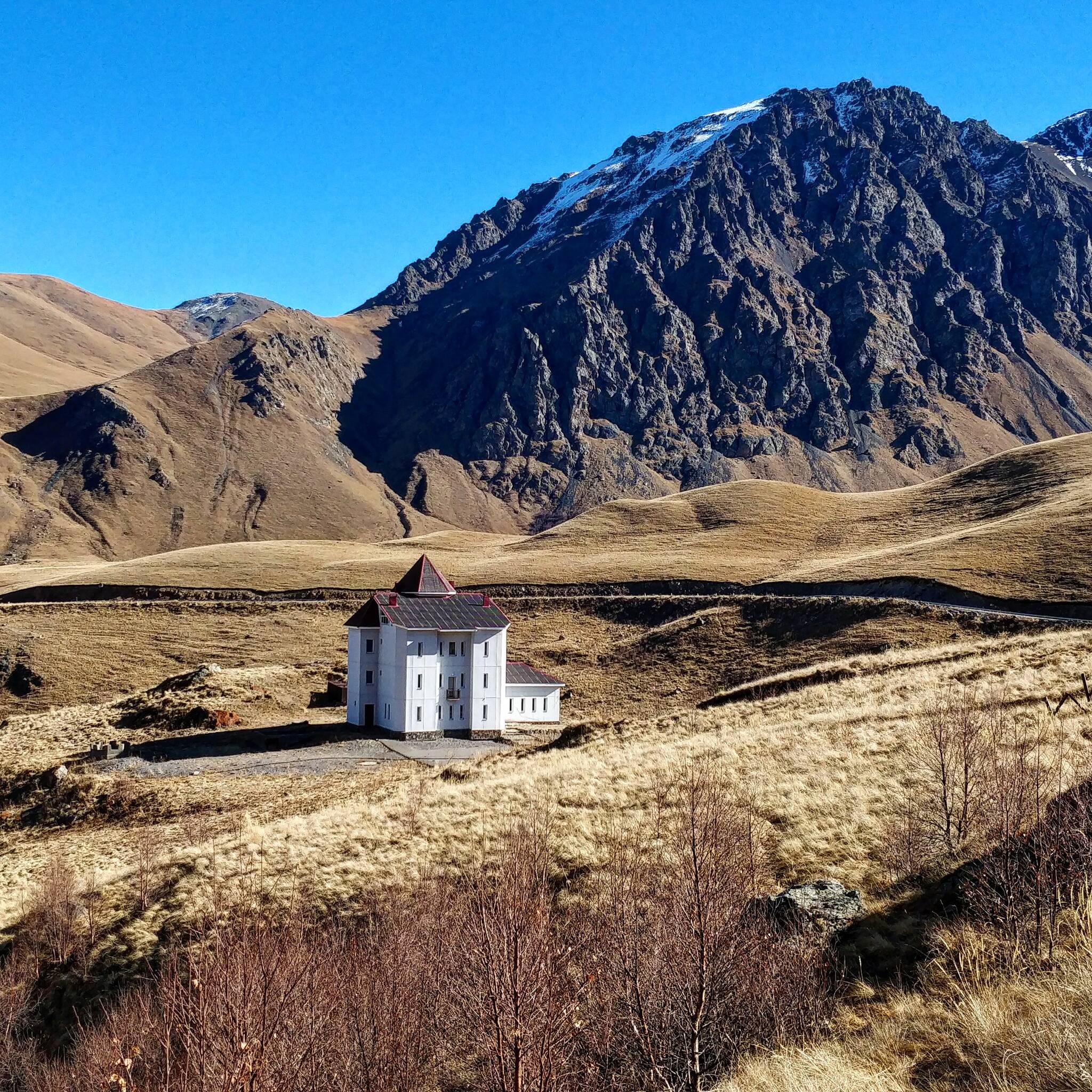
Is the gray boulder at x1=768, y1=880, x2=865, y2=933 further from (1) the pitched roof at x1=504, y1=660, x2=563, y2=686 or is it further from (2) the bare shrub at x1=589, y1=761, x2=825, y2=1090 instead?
(1) the pitched roof at x1=504, y1=660, x2=563, y2=686

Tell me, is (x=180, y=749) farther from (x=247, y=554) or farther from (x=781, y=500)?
(x=781, y=500)

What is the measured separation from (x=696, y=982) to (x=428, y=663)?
3857 cm

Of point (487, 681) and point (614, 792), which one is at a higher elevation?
point (614, 792)

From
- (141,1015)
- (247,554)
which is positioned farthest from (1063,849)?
(247,554)

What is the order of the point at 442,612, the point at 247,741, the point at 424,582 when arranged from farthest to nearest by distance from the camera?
the point at 424,582 → the point at 442,612 → the point at 247,741

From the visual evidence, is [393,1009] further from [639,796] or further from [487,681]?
[487,681]

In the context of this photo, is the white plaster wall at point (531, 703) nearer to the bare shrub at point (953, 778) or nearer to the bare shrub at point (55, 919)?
the bare shrub at point (55, 919)

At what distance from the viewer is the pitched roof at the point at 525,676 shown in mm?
57594

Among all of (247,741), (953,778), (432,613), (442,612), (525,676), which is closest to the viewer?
(953,778)

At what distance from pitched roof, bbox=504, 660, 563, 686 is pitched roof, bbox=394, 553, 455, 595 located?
6250mm

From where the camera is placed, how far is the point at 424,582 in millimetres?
54250

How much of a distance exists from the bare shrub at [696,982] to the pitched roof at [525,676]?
42.2m

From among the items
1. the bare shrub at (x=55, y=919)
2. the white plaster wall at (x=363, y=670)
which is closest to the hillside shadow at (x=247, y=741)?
the white plaster wall at (x=363, y=670)

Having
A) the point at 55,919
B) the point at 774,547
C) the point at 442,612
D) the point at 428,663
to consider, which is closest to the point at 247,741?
the point at 428,663
